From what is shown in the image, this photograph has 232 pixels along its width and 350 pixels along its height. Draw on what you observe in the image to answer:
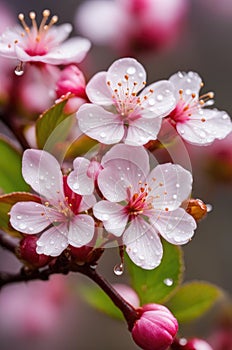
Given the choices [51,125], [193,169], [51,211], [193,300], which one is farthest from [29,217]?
[193,169]

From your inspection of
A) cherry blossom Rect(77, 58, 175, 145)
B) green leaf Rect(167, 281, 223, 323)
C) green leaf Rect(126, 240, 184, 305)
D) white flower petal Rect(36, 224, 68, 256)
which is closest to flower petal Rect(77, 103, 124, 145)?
cherry blossom Rect(77, 58, 175, 145)

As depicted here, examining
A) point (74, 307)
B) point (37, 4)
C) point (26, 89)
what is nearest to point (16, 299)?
point (74, 307)

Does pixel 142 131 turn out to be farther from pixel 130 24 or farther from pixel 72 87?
pixel 130 24

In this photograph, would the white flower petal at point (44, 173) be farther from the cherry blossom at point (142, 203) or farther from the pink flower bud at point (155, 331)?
the pink flower bud at point (155, 331)

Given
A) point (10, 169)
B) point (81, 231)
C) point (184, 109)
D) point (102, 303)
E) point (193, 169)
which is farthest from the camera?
point (193, 169)

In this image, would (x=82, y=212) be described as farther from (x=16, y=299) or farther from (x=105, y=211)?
(x=16, y=299)

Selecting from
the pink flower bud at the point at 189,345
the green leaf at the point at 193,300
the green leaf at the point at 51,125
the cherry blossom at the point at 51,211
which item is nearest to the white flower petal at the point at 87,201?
the cherry blossom at the point at 51,211
